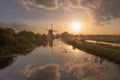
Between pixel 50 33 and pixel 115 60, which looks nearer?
pixel 115 60

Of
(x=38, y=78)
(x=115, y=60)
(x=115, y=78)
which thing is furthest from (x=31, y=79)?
(x=115, y=60)

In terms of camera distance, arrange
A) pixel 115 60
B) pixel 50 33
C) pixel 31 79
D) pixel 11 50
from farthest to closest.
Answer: pixel 50 33, pixel 11 50, pixel 115 60, pixel 31 79

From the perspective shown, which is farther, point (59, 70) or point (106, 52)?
point (106, 52)

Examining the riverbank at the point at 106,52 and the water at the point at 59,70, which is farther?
the riverbank at the point at 106,52

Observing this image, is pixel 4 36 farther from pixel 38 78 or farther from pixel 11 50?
pixel 38 78

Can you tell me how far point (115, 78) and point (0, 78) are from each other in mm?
14677

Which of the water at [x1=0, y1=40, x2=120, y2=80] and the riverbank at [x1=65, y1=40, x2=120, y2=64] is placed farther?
the riverbank at [x1=65, y1=40, x2=120, y2=64]

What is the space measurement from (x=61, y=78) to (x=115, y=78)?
6.79 metres

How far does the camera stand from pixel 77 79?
81.3 ft

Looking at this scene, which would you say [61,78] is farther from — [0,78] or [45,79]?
[0,78]

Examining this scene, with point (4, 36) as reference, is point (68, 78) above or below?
below

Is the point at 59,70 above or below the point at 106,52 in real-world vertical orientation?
below

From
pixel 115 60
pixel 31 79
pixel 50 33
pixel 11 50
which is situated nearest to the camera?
pixel 31 79

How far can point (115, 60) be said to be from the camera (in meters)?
38.2
